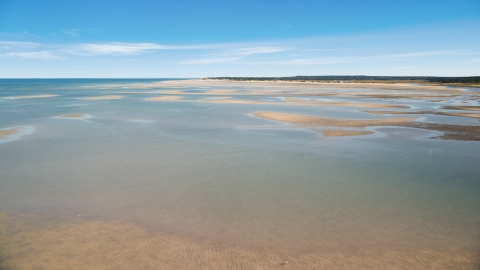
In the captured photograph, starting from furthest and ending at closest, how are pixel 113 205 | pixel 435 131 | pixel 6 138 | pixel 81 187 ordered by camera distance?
pixel 435 131 → pixel 6 138 → pixel 81 187 → pixel 113 205

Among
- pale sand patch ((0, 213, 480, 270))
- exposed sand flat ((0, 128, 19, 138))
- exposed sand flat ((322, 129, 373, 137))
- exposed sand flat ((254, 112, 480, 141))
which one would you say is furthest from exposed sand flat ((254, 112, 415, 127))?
exposed sand flat ((0, 128, 19, 138))

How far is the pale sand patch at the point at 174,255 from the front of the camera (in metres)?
5.11

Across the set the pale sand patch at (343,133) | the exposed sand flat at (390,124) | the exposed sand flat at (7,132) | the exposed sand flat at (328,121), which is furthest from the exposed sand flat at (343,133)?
the exposed sand flat at (7,132)

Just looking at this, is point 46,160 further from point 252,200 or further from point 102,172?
point 252,200

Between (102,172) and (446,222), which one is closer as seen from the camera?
(446,222)

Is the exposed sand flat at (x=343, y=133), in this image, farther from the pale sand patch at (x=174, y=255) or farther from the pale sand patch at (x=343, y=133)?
the pale sand patch at (x=174, y=255)

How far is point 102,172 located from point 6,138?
27.4 ft

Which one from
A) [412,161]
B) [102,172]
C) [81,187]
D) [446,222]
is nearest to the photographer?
[446,222]

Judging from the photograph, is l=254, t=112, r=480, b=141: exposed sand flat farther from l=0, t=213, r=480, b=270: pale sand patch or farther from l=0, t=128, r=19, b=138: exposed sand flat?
l=0, t=128, r=19, b=138: exposed sand flat

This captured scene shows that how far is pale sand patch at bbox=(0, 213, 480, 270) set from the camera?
5.11 meters

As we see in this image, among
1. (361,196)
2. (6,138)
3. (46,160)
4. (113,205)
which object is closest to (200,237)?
(113,205)

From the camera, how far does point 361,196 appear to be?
783cm

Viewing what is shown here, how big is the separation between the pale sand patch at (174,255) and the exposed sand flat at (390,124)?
11.3 metres

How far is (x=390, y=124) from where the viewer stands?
1823 centimetres
